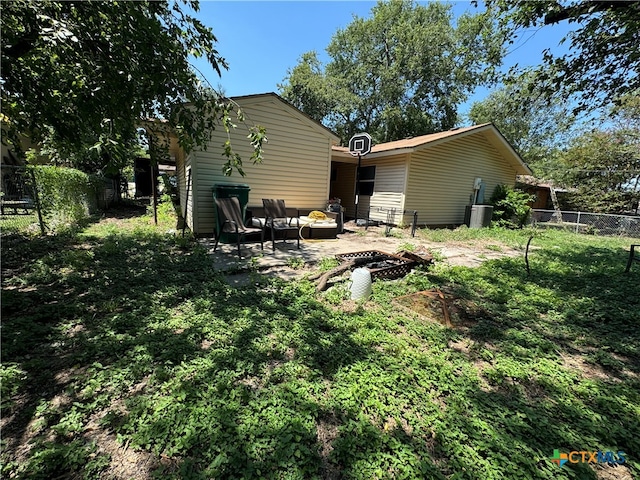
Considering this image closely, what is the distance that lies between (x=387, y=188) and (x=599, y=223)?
974cm

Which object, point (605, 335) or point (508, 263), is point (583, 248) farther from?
point (605, 335)

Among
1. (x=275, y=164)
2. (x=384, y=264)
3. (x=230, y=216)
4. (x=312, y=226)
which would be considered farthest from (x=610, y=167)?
(x=230, y=216)

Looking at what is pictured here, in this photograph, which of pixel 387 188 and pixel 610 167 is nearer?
pixel 387 188

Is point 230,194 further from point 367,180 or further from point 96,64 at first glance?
point 367,180

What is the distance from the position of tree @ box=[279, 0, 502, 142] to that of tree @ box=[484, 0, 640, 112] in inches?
566

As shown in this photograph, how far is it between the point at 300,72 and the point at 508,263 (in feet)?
68.8

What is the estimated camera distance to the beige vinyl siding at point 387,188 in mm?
9922

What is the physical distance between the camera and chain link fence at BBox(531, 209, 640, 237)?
35.9 ft

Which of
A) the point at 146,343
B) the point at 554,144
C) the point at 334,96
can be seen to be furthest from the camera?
the point at 554,144

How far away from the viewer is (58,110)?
3.10m

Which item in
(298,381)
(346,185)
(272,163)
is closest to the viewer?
(298,381)

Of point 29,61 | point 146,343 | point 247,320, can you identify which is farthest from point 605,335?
point 29,61

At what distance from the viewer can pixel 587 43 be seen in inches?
200

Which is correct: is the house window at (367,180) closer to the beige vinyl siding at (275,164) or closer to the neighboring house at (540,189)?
the beige vinyl siding at (275,164)
